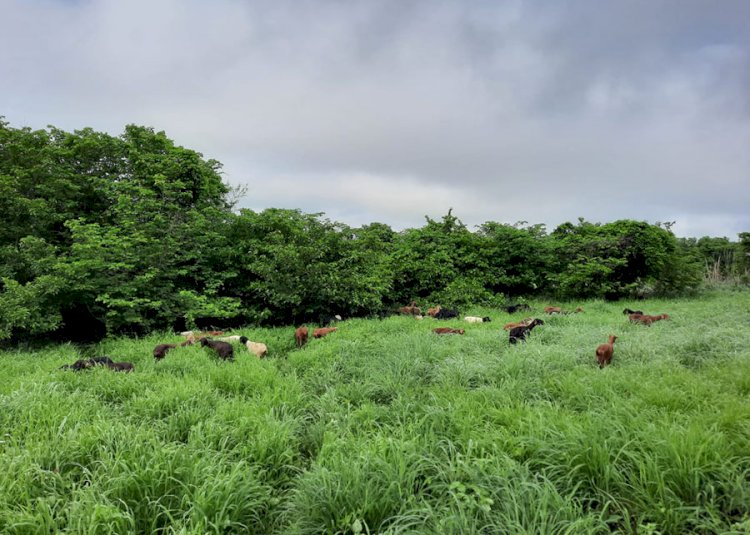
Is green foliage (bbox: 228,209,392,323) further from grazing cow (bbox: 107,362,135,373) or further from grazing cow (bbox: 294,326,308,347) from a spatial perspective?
grazing cow (bbox: 107,362,135,373)

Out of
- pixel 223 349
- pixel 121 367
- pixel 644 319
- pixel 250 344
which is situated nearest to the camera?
pixel 121 367

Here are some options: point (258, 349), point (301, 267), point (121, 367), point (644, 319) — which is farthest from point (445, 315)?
point (121, 367)

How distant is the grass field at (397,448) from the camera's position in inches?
72.6

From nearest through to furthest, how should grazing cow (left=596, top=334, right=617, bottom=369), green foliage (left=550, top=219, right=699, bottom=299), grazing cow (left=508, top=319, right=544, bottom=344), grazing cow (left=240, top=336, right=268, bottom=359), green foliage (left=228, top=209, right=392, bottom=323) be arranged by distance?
1. grazing cow (left=596, top=334, right=617, bottom=369)
2. grazing cow (left=508, top=319, right=544, bottom=344)
3. grazing cow (left=240, top=336, right=268, bottom=359)
4. green foliage (left=228, top=209, right=392, bottom=323)
5. green foliage (left=550, top=219, right=699, bottom=299)

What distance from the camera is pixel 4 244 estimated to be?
330 inches

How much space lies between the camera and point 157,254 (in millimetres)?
8617

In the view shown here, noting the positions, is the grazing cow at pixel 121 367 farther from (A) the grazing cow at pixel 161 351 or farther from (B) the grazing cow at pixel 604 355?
(B) the grazing cow at pixel 604 355

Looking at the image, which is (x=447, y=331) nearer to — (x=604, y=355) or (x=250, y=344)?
(x=604, y=355)

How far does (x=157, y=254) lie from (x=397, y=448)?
8.54 m

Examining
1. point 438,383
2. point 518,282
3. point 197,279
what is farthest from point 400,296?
point 438,383

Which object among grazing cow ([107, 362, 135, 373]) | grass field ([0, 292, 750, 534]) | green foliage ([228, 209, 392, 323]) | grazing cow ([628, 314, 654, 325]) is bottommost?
grazing cow ([107, 362, 135, 373])

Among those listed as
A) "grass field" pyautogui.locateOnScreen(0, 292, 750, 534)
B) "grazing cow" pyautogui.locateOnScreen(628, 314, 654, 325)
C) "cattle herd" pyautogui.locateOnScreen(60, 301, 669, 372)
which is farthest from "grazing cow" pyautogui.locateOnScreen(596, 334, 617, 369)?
"grazing cow" pyautogui.locateOnScreen(628, 314, 654, 325)

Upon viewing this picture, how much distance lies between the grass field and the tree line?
414cm

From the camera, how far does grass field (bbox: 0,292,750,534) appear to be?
184 centimetres
